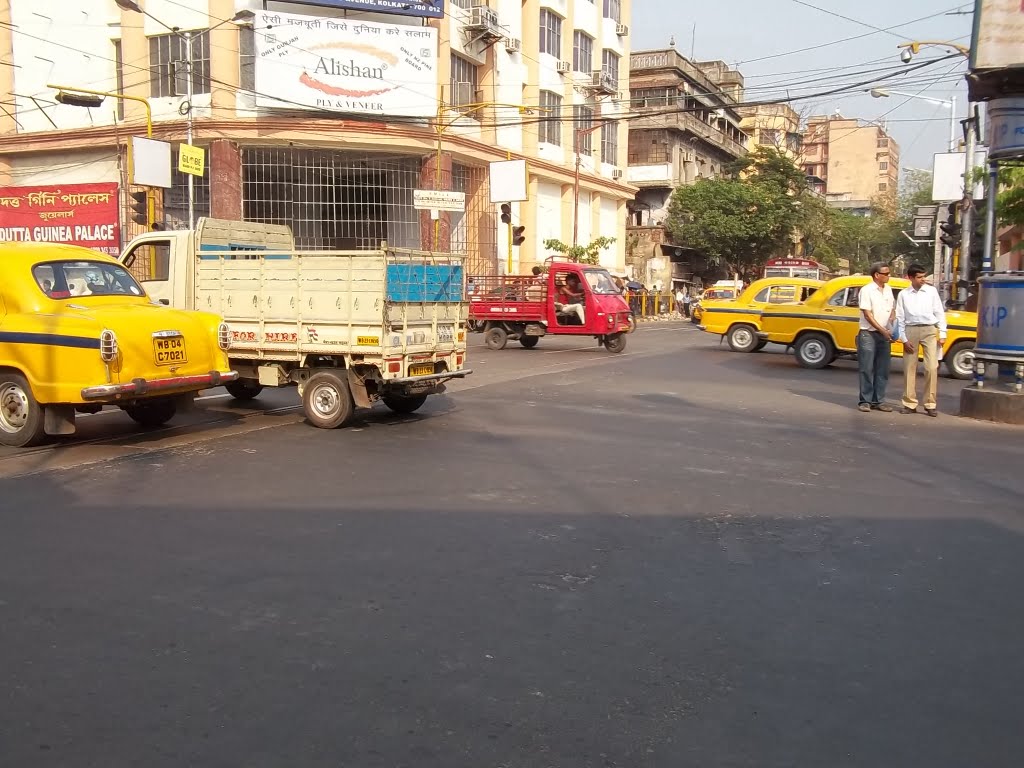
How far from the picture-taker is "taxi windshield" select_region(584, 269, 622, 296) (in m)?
23.3

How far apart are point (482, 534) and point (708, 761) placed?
9.93ft

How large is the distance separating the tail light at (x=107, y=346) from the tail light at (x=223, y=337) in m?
1.44

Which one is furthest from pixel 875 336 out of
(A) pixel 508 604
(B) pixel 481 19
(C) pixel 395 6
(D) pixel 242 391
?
(B) pixel 481 19

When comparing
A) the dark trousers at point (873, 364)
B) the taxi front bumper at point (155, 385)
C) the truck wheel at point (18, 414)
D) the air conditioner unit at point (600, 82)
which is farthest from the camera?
the air conditioner unit at point (600, 82)

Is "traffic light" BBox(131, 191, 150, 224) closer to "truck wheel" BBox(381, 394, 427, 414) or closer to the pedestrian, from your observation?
"truck wheel" BBox(381, 394, 427, 414)

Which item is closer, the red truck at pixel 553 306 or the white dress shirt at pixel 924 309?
the white dress shirt at pixel 924 309

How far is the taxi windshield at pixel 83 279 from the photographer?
9.55 m

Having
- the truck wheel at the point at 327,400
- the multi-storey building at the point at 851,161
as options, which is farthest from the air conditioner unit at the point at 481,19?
the multi-storey building at the point at 851,161

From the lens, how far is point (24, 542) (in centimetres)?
582

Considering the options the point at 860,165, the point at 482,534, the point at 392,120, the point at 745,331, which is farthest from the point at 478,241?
the point at 860,165

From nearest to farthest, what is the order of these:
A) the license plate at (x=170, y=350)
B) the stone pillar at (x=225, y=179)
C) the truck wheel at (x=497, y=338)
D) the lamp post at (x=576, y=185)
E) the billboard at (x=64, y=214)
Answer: the license plate at (x=170, y=350), the truck wheel at (x=497, y=338), the stone pillar at (x=225, y=179), the billboard at (x=64, y=214), the lamp post at (x=576, y=185)

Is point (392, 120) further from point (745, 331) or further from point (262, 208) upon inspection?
point (745, 331)

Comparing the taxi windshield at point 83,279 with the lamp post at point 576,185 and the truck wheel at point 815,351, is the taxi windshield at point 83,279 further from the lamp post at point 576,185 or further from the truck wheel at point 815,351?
the lamp post at point 576,185

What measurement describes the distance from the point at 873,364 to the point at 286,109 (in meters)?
23.3
